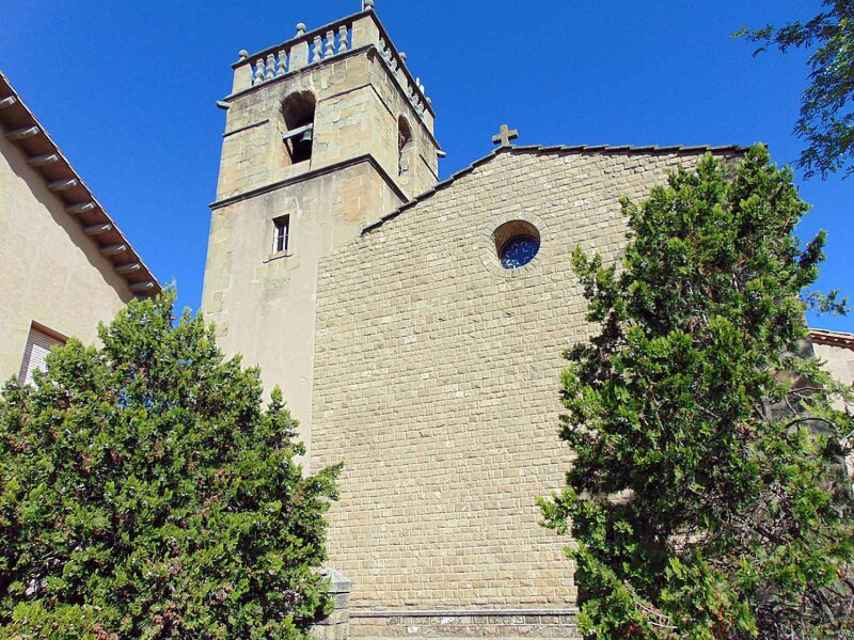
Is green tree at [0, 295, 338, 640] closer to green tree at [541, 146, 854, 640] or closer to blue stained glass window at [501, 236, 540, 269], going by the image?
green tree at [541, 146, 854, 640]

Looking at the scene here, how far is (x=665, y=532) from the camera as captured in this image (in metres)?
5.86

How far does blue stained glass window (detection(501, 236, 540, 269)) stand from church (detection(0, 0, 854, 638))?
4 cm

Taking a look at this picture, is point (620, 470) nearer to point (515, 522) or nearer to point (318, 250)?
point (515, 522)

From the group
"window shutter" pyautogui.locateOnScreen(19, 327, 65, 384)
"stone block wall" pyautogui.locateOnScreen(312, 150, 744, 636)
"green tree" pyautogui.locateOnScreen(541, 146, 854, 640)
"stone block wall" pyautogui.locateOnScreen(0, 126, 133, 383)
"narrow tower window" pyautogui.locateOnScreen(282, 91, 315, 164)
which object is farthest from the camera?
"narrow tower window" pyautogui.locateOnScreen(282, 91, 315, 164)

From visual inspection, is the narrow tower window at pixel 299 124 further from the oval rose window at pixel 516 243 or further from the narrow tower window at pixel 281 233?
the oval rose window at pixel 516 243

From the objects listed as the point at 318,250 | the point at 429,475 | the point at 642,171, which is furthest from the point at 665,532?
the point at 318,250

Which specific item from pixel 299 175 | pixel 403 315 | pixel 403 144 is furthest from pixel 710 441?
pixel 403 144

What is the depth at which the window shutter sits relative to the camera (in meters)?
8.78

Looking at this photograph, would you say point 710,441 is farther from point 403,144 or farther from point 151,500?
point 403,144

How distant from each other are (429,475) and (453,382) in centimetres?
146

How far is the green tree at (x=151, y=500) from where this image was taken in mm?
6012

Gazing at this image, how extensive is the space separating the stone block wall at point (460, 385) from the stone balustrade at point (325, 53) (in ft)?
16.5

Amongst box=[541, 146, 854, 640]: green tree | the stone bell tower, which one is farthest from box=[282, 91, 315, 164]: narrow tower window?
box=[541, 146, 854, 640]: green tree

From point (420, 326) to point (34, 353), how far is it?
18.3 ft
